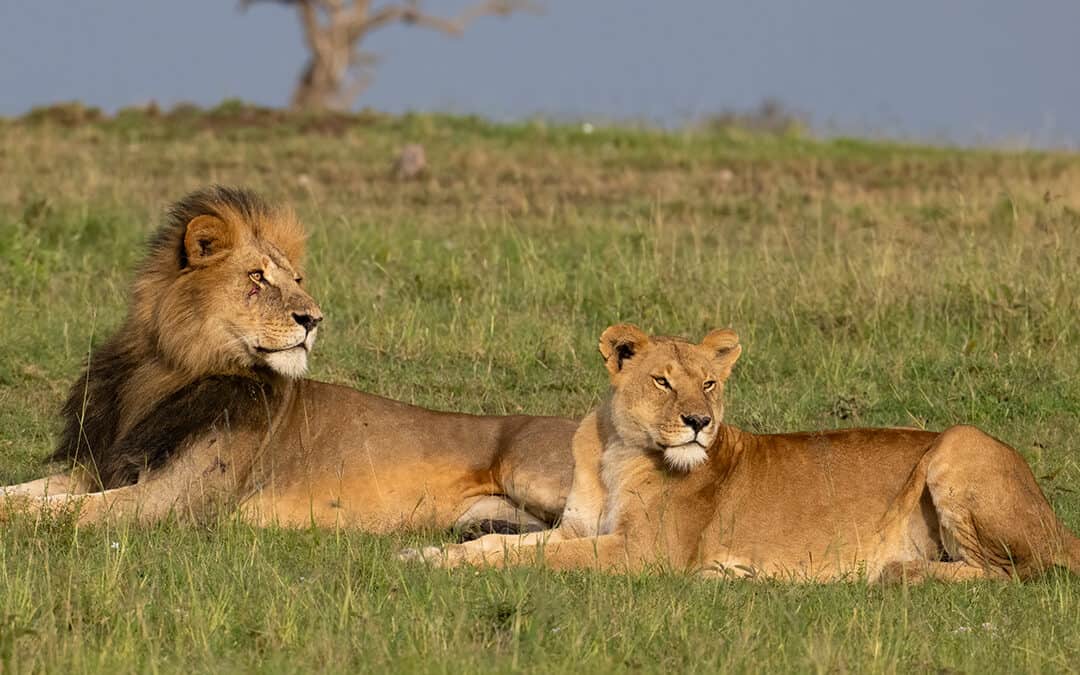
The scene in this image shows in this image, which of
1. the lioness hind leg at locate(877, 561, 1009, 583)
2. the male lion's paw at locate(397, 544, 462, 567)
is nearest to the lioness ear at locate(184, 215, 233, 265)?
the male lion's paw at locate(397, 544, 462, 567)

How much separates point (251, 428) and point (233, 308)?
0.42 meters

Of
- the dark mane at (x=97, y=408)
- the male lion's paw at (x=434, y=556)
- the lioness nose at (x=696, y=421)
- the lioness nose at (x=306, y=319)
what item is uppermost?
the lioness nose at (x=306, y=319)

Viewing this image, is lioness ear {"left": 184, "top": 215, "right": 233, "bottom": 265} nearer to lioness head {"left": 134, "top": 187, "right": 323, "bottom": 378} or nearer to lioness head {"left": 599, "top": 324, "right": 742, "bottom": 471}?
lioness head {"left": 134, "top": 187, "right": 323, "bottom": 378}

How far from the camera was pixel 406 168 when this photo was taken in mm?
13891

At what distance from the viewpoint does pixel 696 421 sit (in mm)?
5367

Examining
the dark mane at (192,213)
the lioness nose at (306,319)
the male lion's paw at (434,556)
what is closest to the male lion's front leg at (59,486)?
the dark mane at (192,213)

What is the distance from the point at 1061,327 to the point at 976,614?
401 centimetres

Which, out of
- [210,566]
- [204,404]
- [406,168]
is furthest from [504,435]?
[406,168]

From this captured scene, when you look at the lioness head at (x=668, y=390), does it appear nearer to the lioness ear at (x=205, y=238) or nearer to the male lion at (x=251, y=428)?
the male lion at (x=251, y=428)

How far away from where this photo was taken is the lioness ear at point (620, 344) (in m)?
5.59

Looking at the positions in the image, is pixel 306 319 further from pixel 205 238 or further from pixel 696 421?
pixel 696 421

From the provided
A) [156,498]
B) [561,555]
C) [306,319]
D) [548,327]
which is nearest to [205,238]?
[306,319]

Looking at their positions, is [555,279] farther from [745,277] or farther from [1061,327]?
[1061,327]

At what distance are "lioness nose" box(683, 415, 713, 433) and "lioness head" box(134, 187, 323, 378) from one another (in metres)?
1.33
